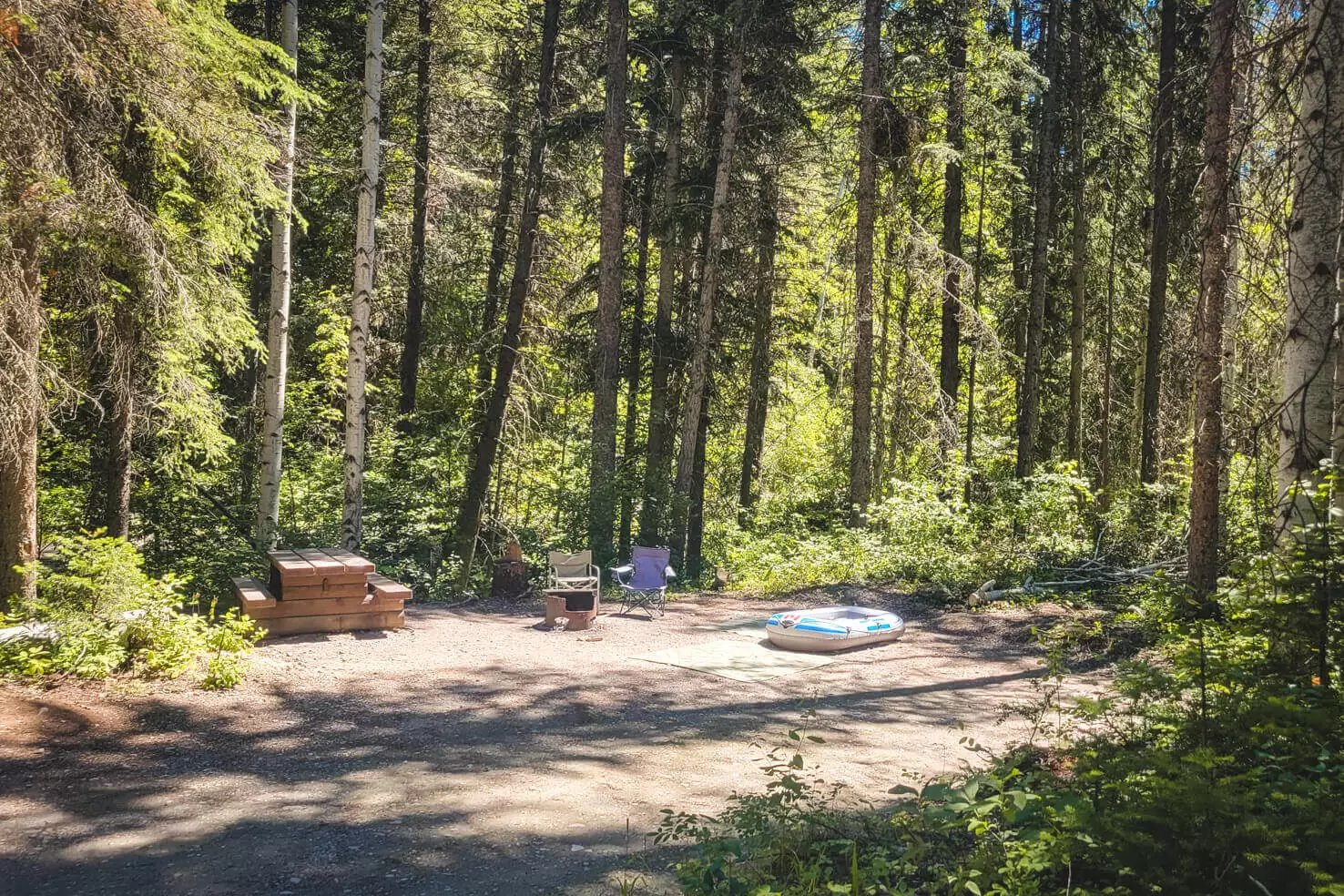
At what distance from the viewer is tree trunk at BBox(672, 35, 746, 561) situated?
1592 cm

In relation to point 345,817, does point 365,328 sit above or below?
above

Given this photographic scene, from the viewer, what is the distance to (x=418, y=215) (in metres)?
17.8

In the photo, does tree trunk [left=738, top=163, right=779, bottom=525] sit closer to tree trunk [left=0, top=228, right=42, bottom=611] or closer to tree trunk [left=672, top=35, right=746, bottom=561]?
tree trunk [left=672, top=35, right=746, bottom=561]

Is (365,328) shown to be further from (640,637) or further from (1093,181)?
(1093,181)

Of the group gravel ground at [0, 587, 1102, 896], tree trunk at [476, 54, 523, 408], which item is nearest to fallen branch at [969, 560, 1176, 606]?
gravel ground at [0, 587, 1102, 896]

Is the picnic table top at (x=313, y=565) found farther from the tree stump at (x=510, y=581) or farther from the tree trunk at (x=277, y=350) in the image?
the tree stump at (x=510, y=581)

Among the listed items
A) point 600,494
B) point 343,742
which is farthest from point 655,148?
point 343,742

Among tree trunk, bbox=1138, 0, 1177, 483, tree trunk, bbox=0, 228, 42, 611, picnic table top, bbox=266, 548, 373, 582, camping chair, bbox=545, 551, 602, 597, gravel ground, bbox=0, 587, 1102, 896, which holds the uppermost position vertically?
tree trunk, bbox=1138, 0, 1177, 483

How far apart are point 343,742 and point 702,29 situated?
48.3ft

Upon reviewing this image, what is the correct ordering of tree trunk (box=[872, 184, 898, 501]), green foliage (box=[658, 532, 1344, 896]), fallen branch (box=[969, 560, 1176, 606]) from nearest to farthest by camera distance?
green foliage (box=[658, 532, 1344, 896]) < fallen branch (box=[969, 560, 1176, 606]) < tree trunk (box=[872, 184, 898, 501])

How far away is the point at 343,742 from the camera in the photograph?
632 cm

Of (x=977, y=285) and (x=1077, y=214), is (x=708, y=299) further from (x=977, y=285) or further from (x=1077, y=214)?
(x=1077, y=214)

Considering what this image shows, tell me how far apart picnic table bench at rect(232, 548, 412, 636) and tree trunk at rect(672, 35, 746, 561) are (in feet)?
23.7

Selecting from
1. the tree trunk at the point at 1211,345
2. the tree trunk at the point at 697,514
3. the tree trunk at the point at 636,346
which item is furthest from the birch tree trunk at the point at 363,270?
the tree trunk at the point at 1211,345
